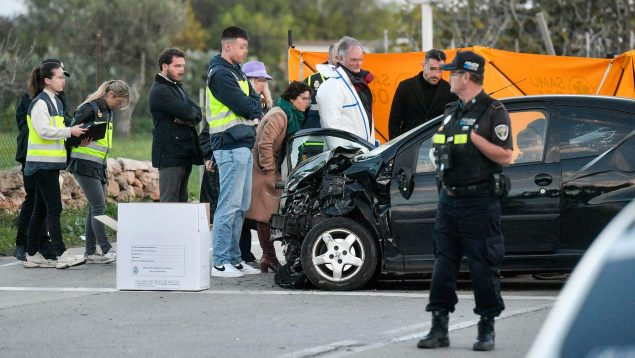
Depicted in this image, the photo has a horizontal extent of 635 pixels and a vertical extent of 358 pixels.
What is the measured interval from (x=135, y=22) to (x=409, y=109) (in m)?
41.7

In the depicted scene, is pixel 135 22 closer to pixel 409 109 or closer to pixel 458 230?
pixel 409 109

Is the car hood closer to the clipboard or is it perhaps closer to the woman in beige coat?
the woman in beige coat

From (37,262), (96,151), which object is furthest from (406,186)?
(37,262)

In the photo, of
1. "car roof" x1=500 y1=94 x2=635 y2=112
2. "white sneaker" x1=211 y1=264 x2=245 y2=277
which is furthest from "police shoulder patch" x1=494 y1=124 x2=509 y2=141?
"white sneaker" x1=211 y1=264 x2=245 y2=277

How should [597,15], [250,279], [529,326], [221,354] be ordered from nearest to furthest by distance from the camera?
[221,354], [529,326], [250,279], [597,15]

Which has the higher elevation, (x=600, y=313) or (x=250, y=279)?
(x=600, y=313)

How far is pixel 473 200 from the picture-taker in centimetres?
730

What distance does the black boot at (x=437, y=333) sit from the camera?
7.33 metres

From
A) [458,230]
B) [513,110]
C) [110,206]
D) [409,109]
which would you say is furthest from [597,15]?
[458,230]

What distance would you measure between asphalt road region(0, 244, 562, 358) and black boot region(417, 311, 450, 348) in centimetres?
6

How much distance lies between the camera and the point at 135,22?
52531 mm

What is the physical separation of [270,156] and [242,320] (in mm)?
3151

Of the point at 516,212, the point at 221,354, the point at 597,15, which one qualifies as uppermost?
the point at 597,15

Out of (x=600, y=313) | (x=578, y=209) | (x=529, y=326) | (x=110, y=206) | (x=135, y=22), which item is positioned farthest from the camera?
(x=135, y=22)
